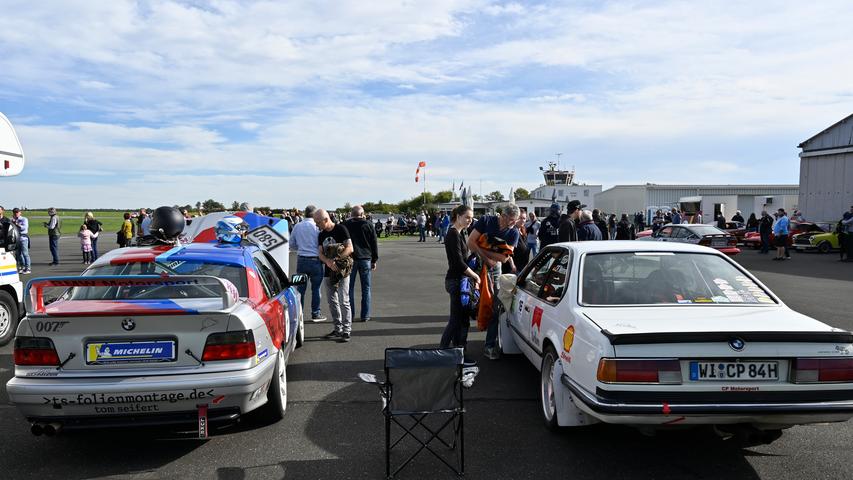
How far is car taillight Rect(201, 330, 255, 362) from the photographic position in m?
3.79

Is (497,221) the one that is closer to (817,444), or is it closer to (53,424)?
(817,444)

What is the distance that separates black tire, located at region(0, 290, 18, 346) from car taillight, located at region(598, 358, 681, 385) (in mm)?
7784

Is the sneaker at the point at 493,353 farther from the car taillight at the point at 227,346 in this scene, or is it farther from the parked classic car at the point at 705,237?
the parked classic car at the point at 705,237

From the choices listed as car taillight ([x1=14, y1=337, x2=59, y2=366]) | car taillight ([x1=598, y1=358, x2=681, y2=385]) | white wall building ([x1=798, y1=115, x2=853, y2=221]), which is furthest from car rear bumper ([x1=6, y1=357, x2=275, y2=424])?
white wall building ([x1=798, y1=115, x2=853, y2=221])

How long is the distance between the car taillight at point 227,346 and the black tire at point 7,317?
212 inches

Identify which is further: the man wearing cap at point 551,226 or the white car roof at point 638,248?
the man wearing cap at point 551,226

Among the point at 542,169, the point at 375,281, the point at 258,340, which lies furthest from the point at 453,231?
the point at 542,169

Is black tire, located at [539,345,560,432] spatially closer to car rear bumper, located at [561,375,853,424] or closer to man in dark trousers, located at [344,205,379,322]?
car rear bumper, located at [561,375,853,424]

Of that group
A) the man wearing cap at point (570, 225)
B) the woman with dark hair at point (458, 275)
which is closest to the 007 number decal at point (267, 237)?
the man wearing cap at point (570, 225)

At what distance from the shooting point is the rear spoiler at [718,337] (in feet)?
10.8

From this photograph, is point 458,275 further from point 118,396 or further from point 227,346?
point 118,396

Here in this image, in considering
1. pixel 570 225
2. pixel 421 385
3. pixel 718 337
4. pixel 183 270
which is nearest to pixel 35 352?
pixel 183 270

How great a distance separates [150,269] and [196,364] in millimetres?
1490

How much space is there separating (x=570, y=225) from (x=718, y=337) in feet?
18.1
